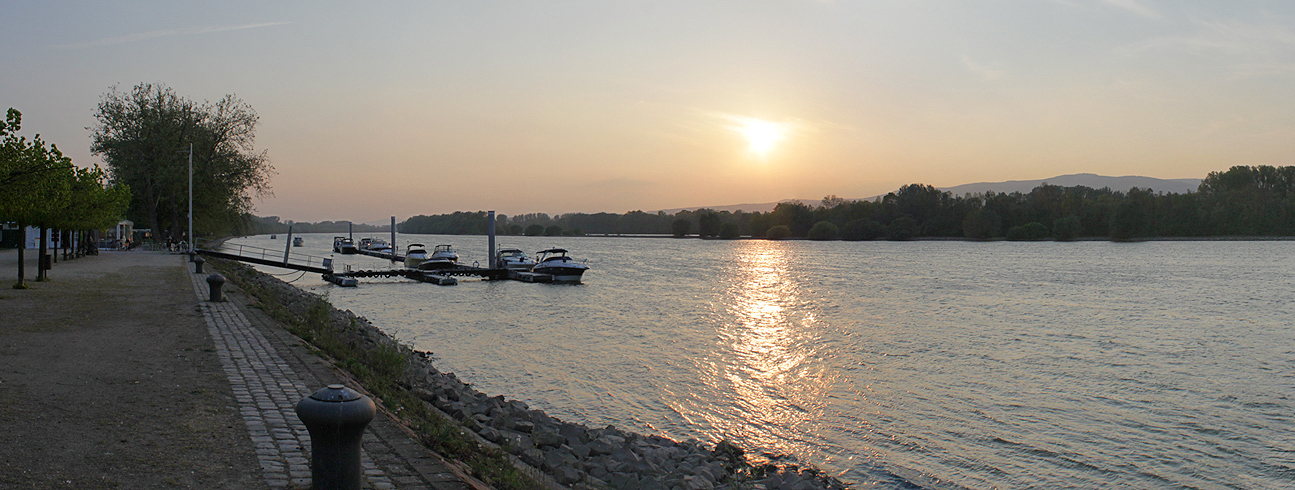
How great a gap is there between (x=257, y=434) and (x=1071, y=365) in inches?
726

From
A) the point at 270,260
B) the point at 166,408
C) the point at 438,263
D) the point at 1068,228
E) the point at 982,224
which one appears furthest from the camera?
the point at 982,224

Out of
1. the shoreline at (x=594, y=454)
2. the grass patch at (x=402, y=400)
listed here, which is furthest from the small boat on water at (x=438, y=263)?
the shoreline at (x=594, y=454)

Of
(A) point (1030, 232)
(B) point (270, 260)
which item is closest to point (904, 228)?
(A) point (1030, 232)

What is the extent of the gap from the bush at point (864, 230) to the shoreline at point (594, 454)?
13272 centimetres

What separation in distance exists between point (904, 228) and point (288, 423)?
134 metres

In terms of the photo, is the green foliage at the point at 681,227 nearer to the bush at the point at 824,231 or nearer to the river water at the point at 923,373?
the bush at the point at 824,231

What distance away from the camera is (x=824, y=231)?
147625 mm

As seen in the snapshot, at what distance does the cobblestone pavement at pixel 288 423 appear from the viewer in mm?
5449

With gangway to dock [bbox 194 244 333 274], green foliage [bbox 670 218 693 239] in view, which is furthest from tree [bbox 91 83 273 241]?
green foliage [bbox 670 218 693 239]

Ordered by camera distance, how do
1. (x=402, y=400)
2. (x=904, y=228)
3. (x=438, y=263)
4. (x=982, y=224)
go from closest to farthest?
(x=402, y=400) < (x=438, y=263) < (x=982, y=224) < (x=904, y=228)

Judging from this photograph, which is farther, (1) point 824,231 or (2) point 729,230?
(2) point 729,230

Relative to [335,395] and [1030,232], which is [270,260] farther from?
[1030,232]

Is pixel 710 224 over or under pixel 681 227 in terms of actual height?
over

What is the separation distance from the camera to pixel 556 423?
11.3 metres
